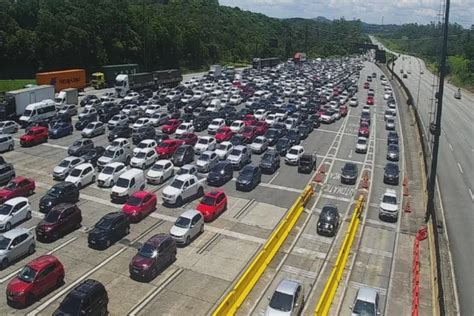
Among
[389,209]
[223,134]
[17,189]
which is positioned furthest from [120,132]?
[389,209]

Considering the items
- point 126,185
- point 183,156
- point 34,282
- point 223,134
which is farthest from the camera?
point 223,134

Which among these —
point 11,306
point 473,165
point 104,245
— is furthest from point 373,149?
point 11,306

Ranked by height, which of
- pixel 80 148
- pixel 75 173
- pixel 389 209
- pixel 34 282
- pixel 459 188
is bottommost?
pixel 459 188

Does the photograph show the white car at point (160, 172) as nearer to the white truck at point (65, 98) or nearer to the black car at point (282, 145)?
the black car at point (282, 145)

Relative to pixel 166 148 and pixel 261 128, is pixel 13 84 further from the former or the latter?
pixel 166 148

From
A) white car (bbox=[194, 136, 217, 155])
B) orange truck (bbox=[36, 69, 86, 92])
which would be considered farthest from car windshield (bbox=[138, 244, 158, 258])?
orange truck (bbox=[36, 69, 86, 92])

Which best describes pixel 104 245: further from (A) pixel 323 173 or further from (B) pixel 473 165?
(B) pixel 473 165

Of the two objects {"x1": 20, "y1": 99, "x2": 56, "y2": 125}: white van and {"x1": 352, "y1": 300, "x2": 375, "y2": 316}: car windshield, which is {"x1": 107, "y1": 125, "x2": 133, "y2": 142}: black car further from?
{"x1": 352, "y1": 300, "x2": 375, "y2": 316}: car windshield
